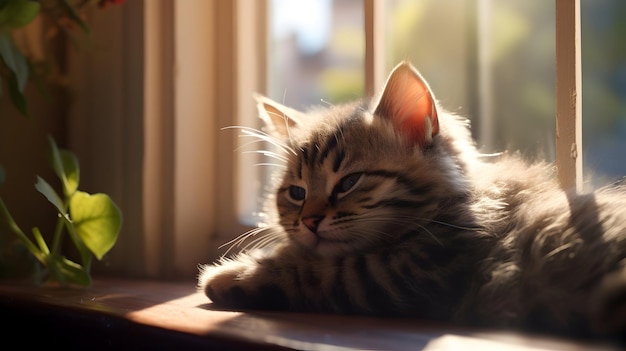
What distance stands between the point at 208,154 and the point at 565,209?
3.14 feet

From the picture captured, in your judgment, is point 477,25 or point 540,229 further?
point 477,25

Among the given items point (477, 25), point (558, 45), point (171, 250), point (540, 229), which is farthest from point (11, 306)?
point (477, 25)

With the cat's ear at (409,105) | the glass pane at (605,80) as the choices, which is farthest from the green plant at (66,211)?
the glass pane at (605,80)

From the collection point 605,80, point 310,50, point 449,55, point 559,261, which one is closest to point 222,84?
point 310,50

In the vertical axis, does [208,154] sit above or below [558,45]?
below

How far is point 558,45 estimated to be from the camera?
3.36 feet

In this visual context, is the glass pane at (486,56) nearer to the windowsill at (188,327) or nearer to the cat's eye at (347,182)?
the cat's eye at (347,182)

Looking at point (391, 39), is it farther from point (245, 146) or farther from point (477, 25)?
point (245, 146)

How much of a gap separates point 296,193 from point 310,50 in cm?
61

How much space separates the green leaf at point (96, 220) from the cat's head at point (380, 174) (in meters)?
0.34

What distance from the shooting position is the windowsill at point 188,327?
0.74 m

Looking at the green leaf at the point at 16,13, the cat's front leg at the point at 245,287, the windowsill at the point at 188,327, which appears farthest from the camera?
the green leaf at the point at 16,13

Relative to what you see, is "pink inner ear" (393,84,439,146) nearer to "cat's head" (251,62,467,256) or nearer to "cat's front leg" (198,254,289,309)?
"cat's head" (251,62,467,256)

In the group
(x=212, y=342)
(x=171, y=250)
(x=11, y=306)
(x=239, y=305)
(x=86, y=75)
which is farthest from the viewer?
(x=86, y=75)
